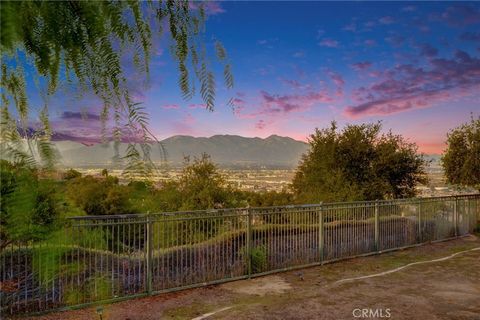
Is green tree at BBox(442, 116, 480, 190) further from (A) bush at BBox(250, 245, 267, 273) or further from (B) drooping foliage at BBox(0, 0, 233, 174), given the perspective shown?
(B) drooping foliage at BBox(0, 0, 233, 174)

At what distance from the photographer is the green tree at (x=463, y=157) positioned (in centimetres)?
A: 2197

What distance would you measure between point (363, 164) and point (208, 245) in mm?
19299

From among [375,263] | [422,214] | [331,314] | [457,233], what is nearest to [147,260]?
[331,314]

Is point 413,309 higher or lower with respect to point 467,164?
lower

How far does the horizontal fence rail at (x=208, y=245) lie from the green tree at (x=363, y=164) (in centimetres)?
1038

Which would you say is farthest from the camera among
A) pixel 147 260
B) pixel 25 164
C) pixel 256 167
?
pixel 147 260

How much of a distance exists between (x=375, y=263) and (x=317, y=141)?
1667 centimetres

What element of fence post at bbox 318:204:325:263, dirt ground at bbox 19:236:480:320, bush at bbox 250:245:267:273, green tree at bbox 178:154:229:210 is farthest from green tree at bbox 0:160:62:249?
green tree at bbox 178:154:229:210

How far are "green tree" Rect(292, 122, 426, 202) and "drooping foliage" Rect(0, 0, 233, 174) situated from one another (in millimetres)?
24441

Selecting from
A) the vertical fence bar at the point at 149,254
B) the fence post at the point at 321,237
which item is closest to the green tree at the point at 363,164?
the fence post at the point at 321,237

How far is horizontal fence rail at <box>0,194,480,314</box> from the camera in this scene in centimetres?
759

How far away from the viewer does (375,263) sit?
1221 cm

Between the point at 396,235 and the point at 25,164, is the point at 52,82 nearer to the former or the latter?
the point at 25,164

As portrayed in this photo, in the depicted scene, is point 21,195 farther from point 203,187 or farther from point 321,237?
point 203,187
